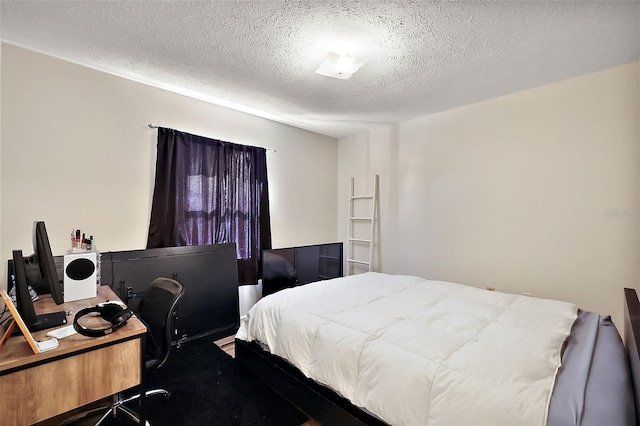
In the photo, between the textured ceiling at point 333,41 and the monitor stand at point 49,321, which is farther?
the textured ceiling at point 333,41

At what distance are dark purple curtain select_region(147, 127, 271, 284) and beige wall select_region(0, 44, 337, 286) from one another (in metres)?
0.12

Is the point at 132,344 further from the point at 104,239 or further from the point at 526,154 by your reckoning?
the point at 526,154

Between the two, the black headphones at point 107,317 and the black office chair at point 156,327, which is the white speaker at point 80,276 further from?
the black headphones at point 107,317

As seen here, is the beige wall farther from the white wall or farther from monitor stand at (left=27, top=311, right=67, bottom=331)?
the white wall

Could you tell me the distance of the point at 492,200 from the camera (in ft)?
9.18

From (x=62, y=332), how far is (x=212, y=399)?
1118mm

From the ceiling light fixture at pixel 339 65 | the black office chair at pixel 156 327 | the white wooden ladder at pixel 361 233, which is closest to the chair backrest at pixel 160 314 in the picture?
the black office chair at pixel 156 327

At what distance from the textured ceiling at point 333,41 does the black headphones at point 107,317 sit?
166 cm

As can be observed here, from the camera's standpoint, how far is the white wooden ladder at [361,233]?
3723 mm

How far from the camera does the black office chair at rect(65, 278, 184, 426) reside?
1.68 meters

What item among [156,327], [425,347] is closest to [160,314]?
[156,327]

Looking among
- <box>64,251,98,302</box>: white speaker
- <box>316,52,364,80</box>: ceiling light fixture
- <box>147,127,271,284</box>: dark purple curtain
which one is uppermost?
<box>316,52,364,80</box>: ceiling light fixture

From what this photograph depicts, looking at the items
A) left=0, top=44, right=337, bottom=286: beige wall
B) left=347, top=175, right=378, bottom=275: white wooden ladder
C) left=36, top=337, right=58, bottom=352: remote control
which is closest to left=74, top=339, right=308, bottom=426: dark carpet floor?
left=36, top=337, right=58, bottom=352: remote control

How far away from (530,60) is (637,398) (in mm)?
2157
